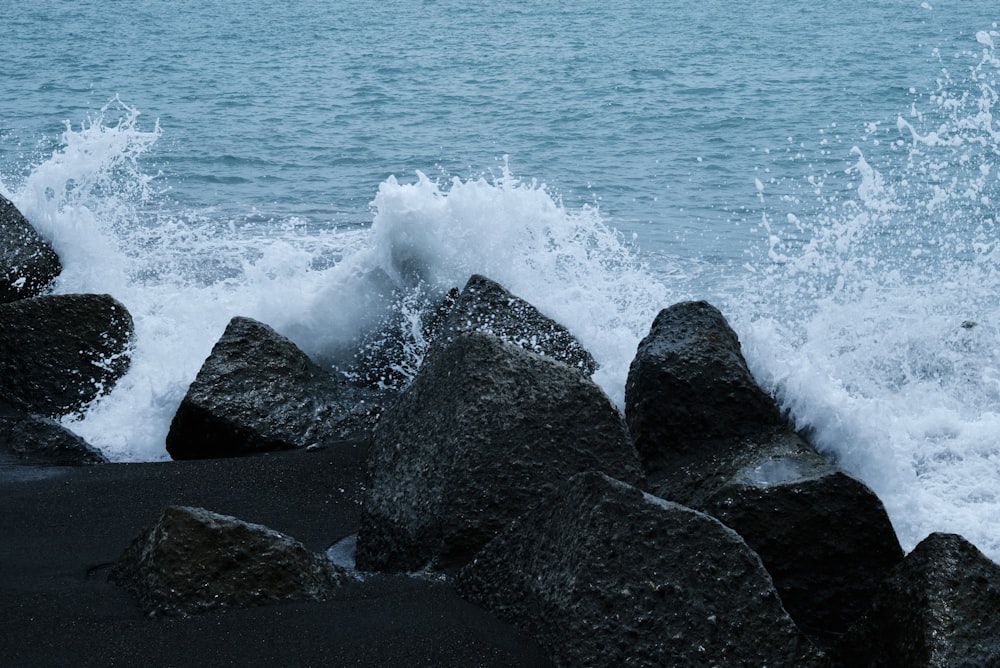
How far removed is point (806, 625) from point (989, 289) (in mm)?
5473

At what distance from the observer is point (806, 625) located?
4.19 metres

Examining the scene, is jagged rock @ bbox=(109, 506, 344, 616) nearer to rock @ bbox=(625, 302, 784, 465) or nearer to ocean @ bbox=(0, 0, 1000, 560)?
rock @ bbox=(625, 302, 784, 465)

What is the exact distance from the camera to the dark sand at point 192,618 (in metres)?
3.23

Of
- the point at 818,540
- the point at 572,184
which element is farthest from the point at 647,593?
the point at 572,184

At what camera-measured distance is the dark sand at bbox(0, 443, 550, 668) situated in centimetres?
323

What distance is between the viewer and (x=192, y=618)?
341 cm

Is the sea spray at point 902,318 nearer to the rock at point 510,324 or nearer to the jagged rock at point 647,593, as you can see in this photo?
the rock at point 510,324

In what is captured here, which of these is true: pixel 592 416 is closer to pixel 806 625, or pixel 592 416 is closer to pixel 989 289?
pixel 806 625

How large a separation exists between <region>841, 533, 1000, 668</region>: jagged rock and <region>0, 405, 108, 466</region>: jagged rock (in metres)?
3.37

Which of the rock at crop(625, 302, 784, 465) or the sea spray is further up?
the rock at crop(625, 302, 784, 465)

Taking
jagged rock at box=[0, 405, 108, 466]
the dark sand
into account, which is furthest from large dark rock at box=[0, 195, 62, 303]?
the dark sand

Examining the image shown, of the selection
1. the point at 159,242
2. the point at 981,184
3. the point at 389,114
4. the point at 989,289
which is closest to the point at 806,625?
the point at 989,289

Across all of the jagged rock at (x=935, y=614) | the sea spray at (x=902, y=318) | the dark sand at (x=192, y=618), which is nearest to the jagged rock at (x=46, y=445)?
the dark sand at (x=192, y=618)

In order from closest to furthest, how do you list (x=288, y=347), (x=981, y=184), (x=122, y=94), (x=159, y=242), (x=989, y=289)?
1. (x=288, y=347)
2. (x=989, y=289)
3. (x=159, y=242)
4. (x=981, y=184)
5. (x=122, y=94)
